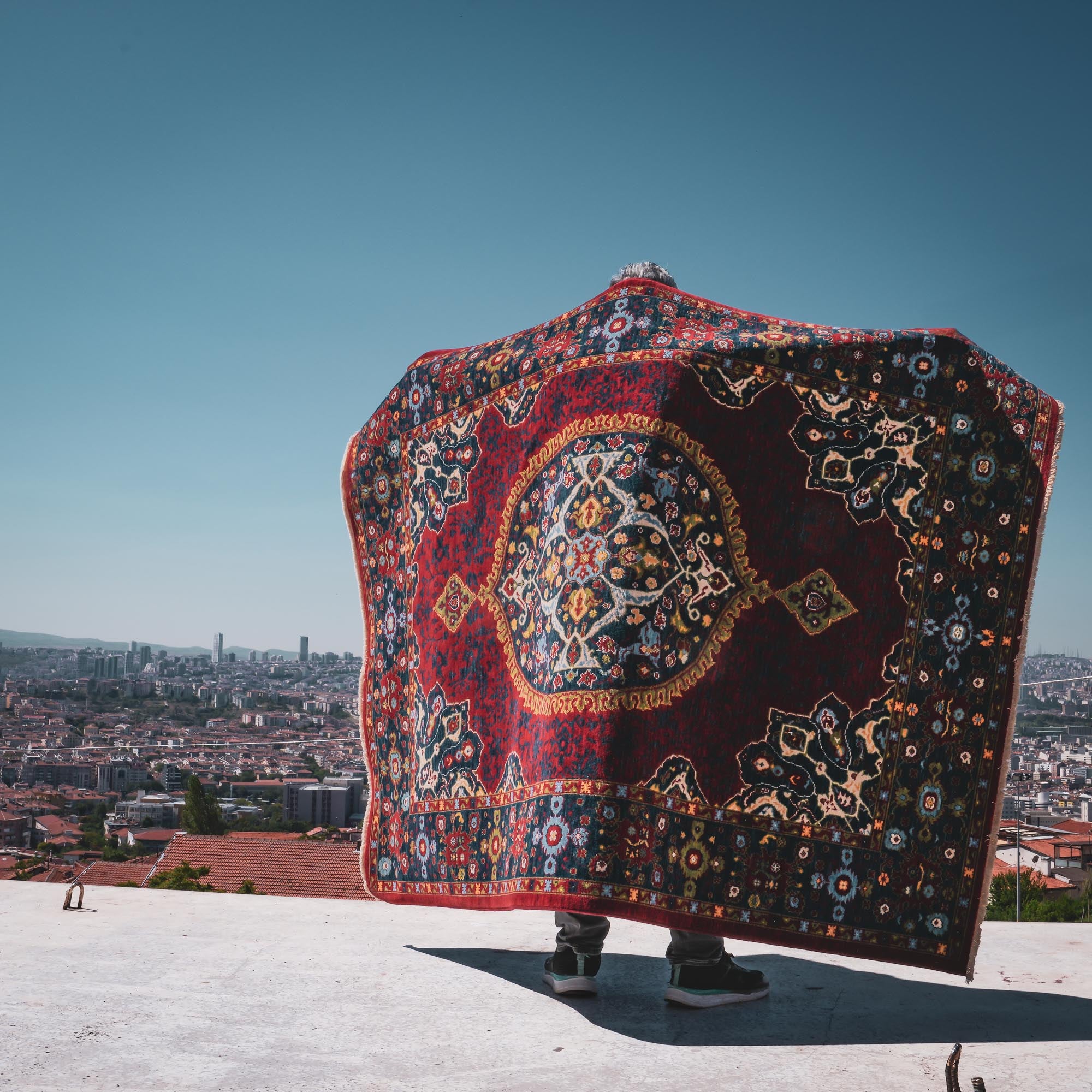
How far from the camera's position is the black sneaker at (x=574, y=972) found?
3.07 m

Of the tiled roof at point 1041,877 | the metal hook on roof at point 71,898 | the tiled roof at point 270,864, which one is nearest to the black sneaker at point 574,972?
the metal hook on roof at point 71,898

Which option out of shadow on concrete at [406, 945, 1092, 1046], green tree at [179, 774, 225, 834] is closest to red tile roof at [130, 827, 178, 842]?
green tree at [179, 774, 225, 834]

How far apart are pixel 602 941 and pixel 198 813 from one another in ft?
96.2

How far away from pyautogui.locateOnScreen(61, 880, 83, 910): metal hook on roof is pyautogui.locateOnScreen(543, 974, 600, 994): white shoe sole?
236 cm

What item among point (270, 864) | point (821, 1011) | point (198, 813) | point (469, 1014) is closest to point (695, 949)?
point (821, 1011)

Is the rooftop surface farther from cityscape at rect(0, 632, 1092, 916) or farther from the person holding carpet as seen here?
cityscape at rect(0, 632, 1092, 916)

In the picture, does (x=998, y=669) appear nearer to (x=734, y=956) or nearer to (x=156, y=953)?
(x=734, y=956)

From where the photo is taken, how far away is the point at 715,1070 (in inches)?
95.8

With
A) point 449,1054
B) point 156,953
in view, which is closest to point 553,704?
point 449,1054

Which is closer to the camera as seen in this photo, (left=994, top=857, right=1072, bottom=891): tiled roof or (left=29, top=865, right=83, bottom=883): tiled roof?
(left=994, top=857, right=1072, bottom=891): tiled roof

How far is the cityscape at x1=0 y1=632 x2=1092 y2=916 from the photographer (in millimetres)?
9461

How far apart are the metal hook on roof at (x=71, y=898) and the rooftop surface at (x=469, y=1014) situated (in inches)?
4.9

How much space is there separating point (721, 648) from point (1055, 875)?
14.5 m

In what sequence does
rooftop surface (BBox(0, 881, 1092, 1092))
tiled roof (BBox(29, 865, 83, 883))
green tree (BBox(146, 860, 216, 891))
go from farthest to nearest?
tiled roof (BBox(29, 865, 83, 883))
green tree (BBox(146, 860, 216, 891))
rooftop surface (BBox(0, 881, 1092, 1092))
